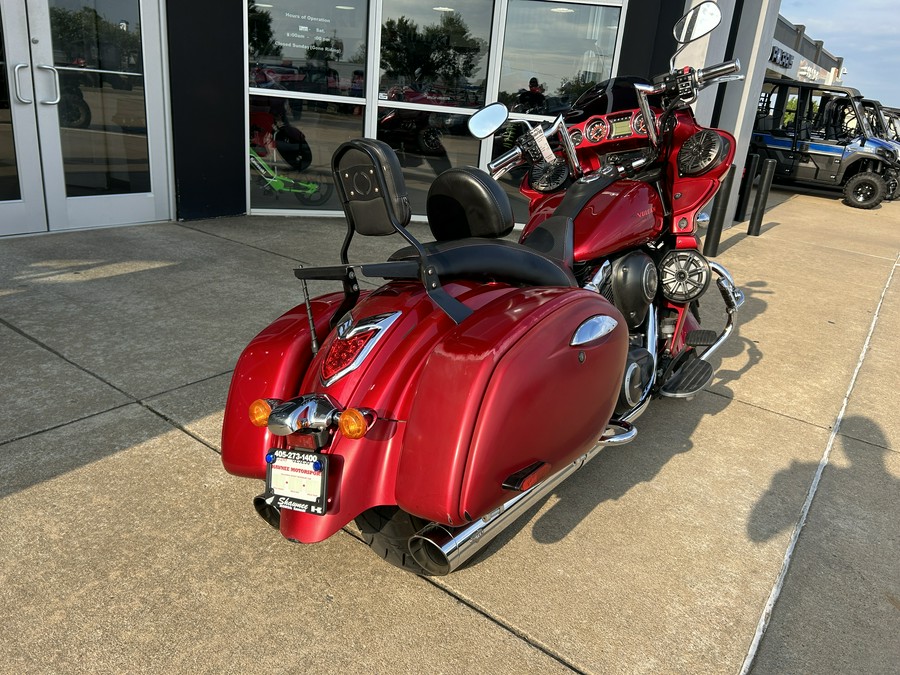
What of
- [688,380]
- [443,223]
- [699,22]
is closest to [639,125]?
[699,22]

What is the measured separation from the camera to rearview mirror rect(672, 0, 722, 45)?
3.03 m

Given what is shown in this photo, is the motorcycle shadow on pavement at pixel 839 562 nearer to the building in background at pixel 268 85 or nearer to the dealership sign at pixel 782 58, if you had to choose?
the building in background at pixel 268 85

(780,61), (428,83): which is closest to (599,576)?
(428,83)

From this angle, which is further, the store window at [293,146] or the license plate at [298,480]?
the store window at [293,146]

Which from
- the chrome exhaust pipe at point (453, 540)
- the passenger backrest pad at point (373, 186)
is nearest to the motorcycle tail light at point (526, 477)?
the chrome exhaust pipe at point (453, 540)

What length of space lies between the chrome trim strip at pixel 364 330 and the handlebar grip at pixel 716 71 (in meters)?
1.94

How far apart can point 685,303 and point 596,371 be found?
1504mm

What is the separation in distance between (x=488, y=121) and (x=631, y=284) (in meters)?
0.88

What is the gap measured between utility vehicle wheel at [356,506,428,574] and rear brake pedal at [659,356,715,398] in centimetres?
162

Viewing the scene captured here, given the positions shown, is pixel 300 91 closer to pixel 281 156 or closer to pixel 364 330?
pixel 281 156

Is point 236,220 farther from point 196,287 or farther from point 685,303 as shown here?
point 685,303

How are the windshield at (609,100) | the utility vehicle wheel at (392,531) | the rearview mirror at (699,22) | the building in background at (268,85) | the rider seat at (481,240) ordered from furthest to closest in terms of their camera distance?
the building in background at (268,85) → the windshield at (609,100) → the rearview mirror at (699,22) → the rider seat at (481,240) → the utility vehicle wheel at (392,531)

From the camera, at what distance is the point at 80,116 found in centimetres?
571

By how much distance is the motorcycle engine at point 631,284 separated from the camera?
9.59 feet
